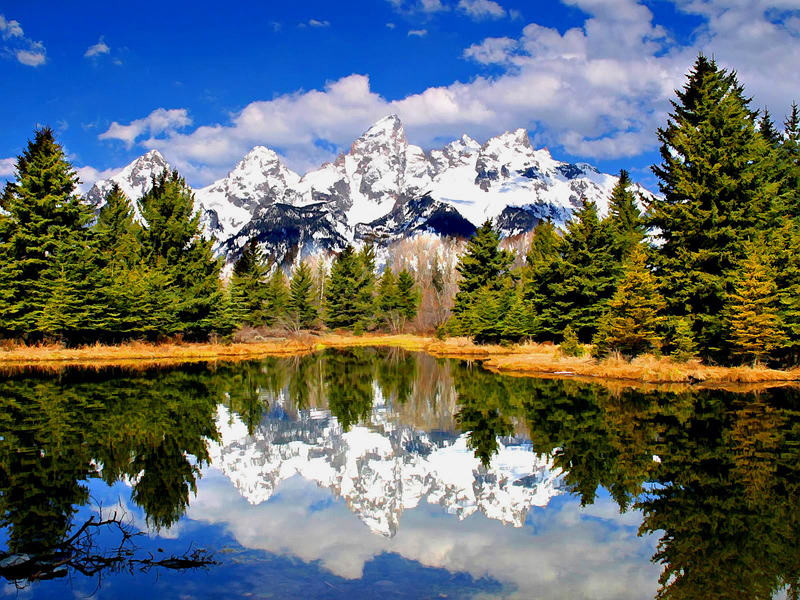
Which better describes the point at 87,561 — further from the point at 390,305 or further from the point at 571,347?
the point at 390,305

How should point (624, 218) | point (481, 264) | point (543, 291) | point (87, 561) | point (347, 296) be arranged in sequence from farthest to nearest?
point (347, 296) < point (481, 264) < point (624, 218) < point (543, 291) < point (87, 561)

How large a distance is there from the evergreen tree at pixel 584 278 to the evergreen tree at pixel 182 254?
87.2 feet

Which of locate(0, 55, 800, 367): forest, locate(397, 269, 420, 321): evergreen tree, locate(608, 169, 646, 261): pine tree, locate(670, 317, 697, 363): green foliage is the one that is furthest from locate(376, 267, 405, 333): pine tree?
locate(670, 317, 697, 363): green foliage

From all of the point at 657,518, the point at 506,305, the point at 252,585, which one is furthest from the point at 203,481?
the point at 506,305

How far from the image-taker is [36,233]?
40.2 meters

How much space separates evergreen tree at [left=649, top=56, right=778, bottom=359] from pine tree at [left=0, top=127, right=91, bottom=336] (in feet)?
125

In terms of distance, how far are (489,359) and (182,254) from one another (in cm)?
2693

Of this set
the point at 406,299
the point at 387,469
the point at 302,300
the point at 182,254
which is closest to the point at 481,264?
the point at 182,254

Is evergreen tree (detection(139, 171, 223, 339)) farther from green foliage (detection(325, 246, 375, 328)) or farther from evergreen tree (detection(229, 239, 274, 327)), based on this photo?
green foliage (detection(325, 246, 375, 328))

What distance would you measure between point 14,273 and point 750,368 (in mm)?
43450

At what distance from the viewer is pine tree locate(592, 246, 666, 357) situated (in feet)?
91.7

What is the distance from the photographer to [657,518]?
8.52m

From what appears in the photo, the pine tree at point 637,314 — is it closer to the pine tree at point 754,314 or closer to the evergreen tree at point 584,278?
the pine tree at point 754,314

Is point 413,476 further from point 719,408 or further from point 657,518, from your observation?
point 719,408
